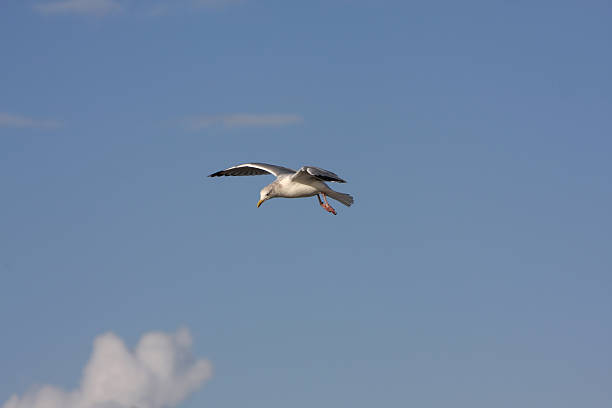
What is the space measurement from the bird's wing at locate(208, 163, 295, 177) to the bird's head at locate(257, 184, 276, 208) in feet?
4.50

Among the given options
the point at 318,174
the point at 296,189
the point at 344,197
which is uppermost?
the point at 296,189

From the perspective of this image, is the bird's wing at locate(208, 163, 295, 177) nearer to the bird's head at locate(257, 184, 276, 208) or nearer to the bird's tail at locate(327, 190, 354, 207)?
the bird's head at locate(257, 184, 276, 208)

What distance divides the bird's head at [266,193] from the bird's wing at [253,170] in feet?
4.50

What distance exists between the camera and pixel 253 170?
56.5 metres

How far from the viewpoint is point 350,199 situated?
4934 centimetres

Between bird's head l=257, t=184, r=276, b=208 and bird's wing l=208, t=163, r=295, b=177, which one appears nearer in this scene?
bird's head l=257, t=184, r=276, b=208

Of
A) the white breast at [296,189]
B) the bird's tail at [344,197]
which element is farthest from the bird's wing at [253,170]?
the bird's tail at [344,197]

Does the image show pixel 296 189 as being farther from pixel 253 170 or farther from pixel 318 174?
pixel 253 170

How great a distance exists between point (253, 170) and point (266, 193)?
588cm

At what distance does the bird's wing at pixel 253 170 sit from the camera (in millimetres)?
53125

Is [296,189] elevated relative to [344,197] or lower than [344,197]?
elevated

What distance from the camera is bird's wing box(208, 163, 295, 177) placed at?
53.1 metres

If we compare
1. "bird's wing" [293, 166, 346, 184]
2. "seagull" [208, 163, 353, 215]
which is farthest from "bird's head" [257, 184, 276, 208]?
"bird's wing" [293, 166, 346, 184]

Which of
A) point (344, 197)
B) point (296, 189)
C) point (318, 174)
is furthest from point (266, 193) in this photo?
point (318, 174)
